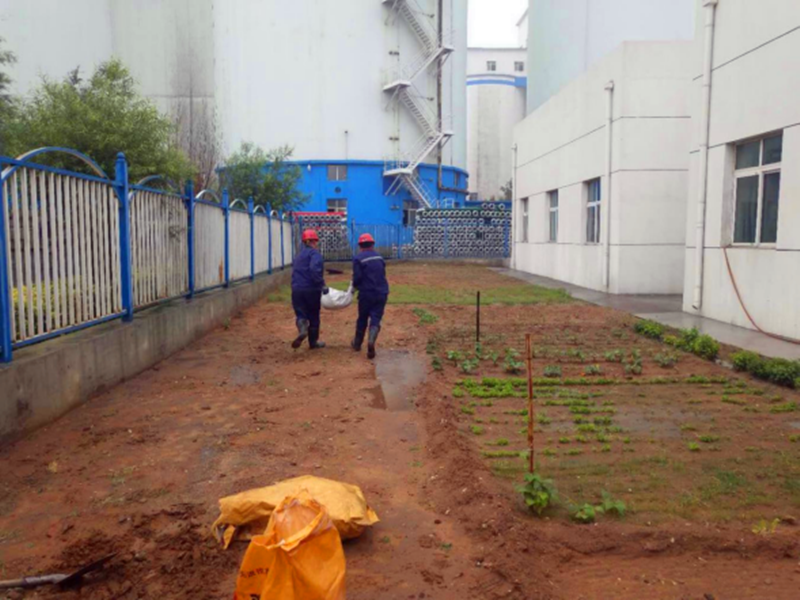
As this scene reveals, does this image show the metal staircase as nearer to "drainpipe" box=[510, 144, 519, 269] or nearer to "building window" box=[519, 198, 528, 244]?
"drainpipe" box=[510, 144, 519, 269]

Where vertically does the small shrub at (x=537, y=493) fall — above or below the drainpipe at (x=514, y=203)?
below

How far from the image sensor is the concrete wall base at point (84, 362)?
5340 millimetres

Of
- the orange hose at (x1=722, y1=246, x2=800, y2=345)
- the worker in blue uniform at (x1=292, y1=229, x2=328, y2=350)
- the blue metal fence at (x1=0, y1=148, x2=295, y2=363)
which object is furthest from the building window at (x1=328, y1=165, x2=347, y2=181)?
the worker in blue uniform at (x1=292, y1=229, x2=328, y2=350)

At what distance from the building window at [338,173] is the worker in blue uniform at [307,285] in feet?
94.3

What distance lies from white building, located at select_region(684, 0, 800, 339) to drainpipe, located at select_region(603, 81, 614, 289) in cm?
404

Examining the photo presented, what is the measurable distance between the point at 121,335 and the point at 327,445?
324 centimetres

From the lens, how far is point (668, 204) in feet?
53.5

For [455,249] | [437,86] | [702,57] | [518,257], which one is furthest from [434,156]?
[702,57]

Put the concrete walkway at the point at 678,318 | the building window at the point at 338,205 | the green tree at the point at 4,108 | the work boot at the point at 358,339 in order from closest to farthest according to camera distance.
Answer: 1. the concrete walkway at the point at 678,318
2. the work boot at the point at 358,339
3. the green tree at the point at 4,108
4. the building window at the point at 338,205

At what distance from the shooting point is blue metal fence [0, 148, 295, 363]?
566cm

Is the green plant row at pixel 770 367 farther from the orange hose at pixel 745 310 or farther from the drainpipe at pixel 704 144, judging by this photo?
the drainpipe at pixel 704 144

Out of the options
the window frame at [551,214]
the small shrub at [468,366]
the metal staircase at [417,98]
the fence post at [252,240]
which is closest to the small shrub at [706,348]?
the small shrub at [468,366]

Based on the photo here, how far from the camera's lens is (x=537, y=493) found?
4.20 m

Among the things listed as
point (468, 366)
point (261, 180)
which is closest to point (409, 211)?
point (261, 180)
